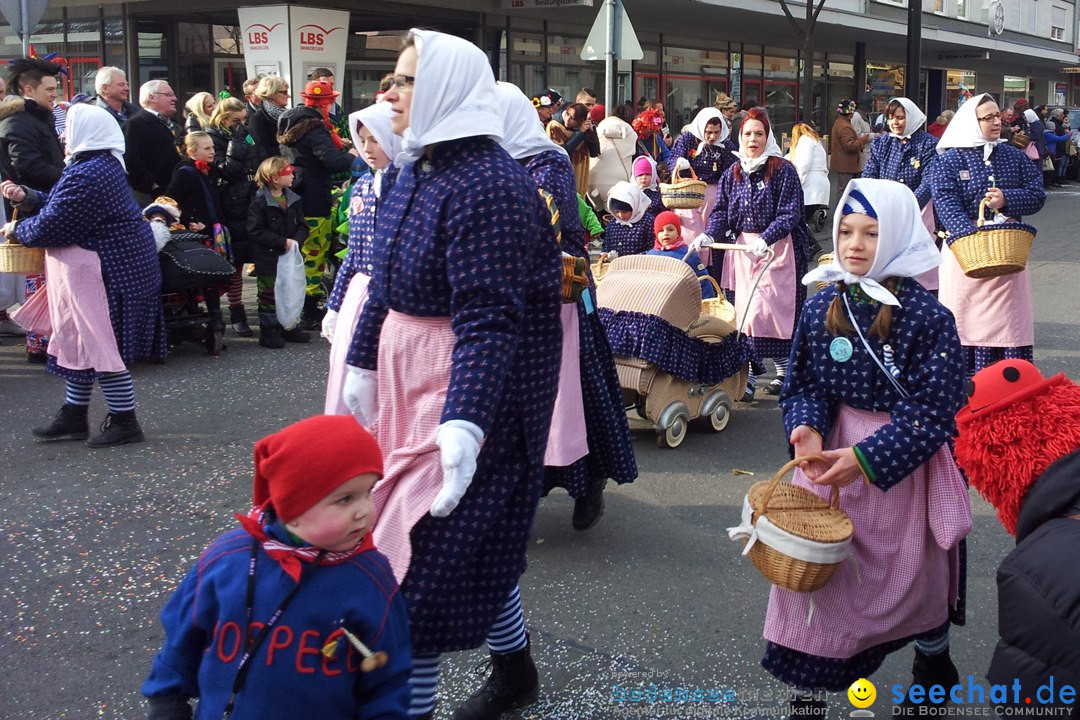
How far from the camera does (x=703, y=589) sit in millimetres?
4508

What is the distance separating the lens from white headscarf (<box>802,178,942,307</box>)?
317 cm

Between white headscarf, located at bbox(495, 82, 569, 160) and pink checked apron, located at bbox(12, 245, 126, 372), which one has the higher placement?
white headscarf, located at bbox(495, 82, 569, 160)

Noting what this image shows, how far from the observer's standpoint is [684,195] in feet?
28.6

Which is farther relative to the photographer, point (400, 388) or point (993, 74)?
point (993, 74)

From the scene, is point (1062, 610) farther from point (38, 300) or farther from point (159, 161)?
point (159, 161)

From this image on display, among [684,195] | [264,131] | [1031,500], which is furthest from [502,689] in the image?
[264,131]

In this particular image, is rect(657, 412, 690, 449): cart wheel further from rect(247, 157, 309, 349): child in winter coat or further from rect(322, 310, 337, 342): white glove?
rect(247, 157, 309, 349): child in winter coat

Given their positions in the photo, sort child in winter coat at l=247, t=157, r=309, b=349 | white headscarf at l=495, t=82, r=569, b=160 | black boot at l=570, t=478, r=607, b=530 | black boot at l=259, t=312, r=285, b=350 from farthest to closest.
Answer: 1. black boot at l=259, t=312, r=285, b=350
2. child in winter coat at l=247, t=157, r=309, b=349
3. black boot at l=570, t=478, r=607, b=530
4. white headscarf at l=495, t=82, r=569, b=160

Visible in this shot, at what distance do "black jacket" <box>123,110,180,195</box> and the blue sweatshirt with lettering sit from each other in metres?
7.66

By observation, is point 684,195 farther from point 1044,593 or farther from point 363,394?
point 1044,593

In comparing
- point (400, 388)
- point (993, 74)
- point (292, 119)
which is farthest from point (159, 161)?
point (993, 74)

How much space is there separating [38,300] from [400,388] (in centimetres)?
476

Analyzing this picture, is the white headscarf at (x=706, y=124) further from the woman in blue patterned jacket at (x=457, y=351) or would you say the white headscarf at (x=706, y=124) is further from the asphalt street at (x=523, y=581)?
the woman in blue patterned jacket at (x=457, y=351)

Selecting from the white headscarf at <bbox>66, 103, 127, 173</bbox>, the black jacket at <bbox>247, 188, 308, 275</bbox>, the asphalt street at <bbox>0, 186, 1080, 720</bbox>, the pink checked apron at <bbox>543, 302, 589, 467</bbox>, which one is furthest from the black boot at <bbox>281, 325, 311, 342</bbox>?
the pink checked apron at <bbox>543, 302, 589, 467</bbox>
